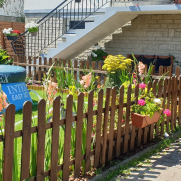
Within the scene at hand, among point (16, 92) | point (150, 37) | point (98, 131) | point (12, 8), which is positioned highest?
point (12, 8)

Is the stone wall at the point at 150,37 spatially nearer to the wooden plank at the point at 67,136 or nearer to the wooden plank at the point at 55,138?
the wooden plank at the point at 67,136

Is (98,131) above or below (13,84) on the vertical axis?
below

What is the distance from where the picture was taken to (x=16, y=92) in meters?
6.40

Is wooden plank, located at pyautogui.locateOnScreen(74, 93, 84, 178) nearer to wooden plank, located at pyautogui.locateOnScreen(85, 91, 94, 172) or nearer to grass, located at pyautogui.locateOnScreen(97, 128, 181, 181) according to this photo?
wooden plank, located at pyautogui.locateOnScreen(85, 91, 94, 172)

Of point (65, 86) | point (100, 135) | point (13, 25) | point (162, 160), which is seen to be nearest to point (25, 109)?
point (100, 135)

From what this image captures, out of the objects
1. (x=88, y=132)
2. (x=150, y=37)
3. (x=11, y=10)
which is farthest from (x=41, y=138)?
(x=11, y=10)

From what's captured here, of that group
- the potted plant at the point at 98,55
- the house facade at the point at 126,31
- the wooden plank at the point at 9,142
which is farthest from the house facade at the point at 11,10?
the wooden plank at the point at 9,142

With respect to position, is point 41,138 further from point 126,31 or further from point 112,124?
point 126,31

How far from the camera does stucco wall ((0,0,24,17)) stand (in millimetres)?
21506

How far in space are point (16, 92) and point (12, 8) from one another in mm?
17156

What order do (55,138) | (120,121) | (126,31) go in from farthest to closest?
1. (126,31)
2. (120,121)
3. (55,138)

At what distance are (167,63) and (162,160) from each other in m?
6.92

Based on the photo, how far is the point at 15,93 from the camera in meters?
6.38

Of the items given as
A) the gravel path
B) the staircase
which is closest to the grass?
the gravel path
